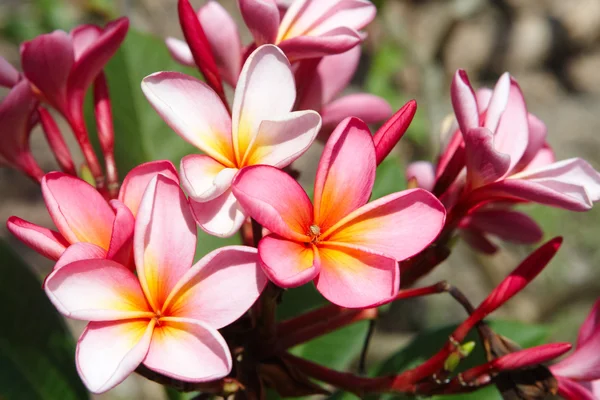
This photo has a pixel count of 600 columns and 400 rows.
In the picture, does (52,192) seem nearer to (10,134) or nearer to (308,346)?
(10,134)

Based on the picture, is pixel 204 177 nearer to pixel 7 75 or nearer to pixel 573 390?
pixel 7 75

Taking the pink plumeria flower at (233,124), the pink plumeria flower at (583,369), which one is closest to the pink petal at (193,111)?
the pink plumeria flower at (233,124)

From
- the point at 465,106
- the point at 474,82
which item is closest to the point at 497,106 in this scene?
the point at 465,106

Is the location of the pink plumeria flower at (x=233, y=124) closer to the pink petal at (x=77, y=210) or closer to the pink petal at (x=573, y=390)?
the pink petal at (x=77, y=210)

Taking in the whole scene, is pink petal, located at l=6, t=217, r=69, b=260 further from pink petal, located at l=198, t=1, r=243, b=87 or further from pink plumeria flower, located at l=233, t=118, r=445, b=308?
pink petal, located at l=198, t=1, r=243, b=87

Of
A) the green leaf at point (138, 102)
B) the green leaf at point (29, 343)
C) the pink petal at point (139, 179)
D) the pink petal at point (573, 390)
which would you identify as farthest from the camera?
the green leaf at point (138, 102)

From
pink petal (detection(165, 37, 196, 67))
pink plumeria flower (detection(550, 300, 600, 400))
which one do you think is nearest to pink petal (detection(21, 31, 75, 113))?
pink petal (detection(165, 37, 196, 67))

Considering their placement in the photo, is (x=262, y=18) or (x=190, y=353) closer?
(x=190, y=353)
